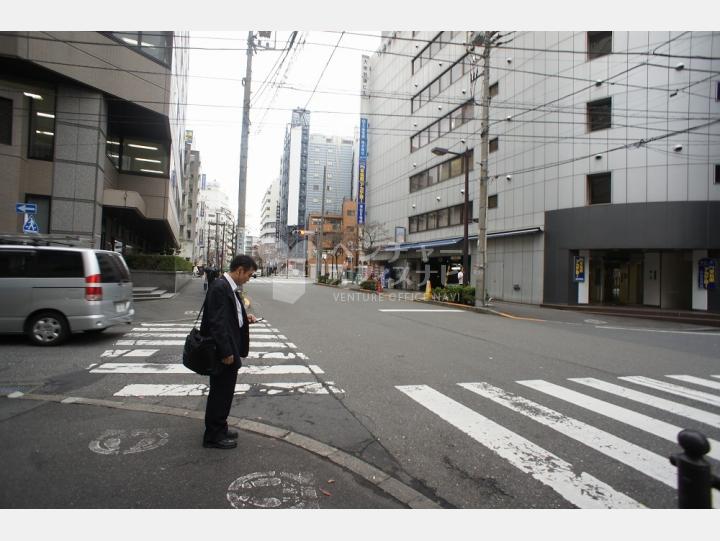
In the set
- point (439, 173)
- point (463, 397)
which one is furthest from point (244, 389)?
point (439, 173)

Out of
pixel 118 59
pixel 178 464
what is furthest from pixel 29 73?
pixel 178 464

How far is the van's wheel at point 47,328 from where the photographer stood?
7633mm

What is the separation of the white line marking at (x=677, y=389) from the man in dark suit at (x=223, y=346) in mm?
5910

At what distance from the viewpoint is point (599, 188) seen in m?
19.1

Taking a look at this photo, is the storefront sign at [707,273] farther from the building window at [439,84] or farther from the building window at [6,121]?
the building window at [6,121]

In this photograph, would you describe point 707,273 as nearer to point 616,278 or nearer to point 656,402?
point 616,278

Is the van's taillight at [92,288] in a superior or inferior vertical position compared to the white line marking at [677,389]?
superior

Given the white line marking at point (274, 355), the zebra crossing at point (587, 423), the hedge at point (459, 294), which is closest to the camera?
the zebra crossing at point (587, 423)

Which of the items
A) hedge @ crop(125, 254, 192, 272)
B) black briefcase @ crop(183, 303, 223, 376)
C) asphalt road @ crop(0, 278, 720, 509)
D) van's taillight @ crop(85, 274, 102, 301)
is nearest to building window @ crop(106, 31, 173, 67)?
hedge @ crop(125, 254, 192, 272)

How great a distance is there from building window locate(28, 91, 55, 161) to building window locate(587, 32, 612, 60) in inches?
918

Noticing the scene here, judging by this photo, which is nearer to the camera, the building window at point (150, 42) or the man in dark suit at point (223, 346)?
the man in dark suit at point (223, 346)

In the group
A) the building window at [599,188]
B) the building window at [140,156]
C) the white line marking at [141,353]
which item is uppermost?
the building window at [140,156]

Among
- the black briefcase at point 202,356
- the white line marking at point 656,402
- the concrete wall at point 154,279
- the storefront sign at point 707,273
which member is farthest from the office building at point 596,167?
the concrete wall at point 154,279

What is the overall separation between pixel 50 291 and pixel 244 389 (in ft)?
16.1
